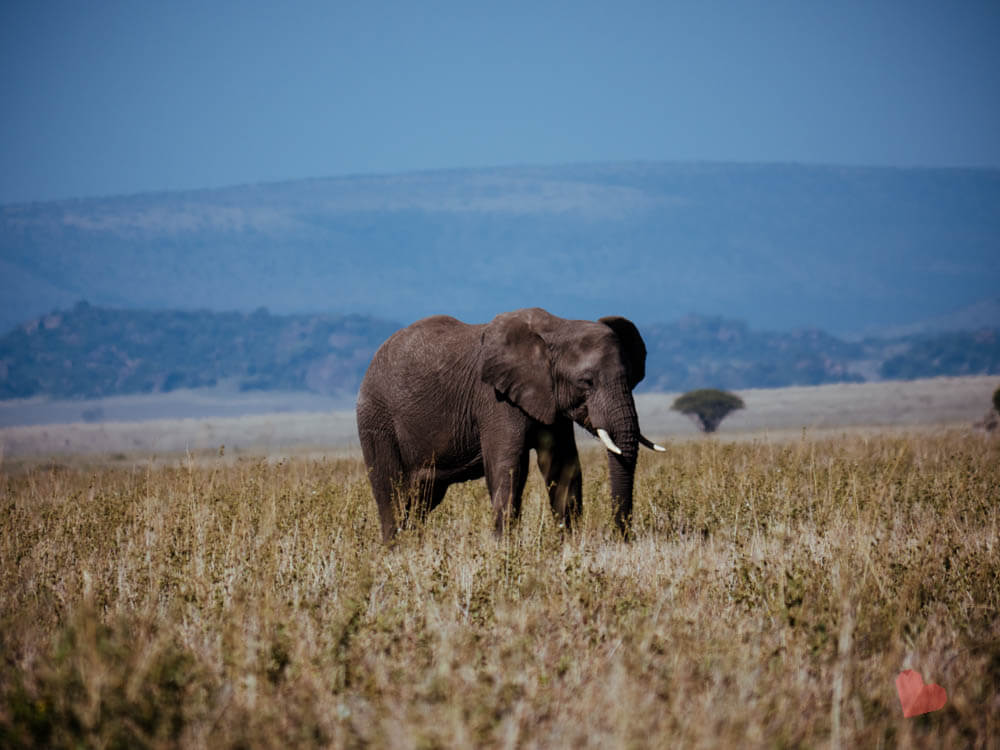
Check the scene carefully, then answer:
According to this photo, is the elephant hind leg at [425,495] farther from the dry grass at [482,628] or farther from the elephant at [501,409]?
the dry grass at [482,628]

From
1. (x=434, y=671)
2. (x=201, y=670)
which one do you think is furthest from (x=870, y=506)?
(x=201, y=670)

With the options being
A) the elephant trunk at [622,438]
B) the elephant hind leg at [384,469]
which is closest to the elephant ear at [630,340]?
the elephant trunk at [622,438]

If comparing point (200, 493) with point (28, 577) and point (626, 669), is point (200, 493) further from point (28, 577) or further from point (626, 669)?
point (626, 669)

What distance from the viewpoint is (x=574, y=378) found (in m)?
8.50

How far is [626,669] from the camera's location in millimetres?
4598

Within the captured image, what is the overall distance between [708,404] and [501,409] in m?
49.0

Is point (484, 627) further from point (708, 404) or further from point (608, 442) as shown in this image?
point (708, 404)

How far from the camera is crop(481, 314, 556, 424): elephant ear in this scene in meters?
8.55

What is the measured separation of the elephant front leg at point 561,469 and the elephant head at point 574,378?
7.1 inches

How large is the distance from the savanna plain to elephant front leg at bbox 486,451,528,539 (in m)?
0.17

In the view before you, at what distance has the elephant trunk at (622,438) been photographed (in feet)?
27.3

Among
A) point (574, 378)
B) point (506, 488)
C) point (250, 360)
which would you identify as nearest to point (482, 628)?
point (506, 488)

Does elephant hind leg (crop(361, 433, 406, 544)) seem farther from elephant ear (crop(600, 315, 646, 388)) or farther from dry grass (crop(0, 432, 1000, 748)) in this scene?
elephant ear (crop(600, 315, 646, 388))

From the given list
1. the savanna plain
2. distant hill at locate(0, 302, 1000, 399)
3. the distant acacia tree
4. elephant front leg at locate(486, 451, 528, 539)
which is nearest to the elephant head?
elephant front leg at locate(486, 451, 528, 539)
